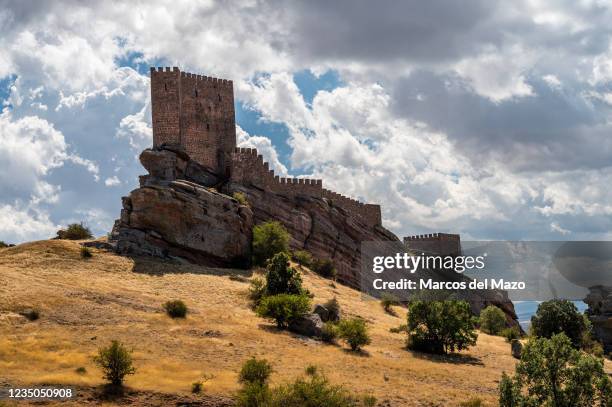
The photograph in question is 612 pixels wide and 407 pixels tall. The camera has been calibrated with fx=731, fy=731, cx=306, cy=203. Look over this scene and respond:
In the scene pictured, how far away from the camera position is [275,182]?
7094 centimetres

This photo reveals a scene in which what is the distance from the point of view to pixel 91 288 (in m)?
44.9

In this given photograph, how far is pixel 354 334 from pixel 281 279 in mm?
8701

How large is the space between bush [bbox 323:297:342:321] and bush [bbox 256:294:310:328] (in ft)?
11.8

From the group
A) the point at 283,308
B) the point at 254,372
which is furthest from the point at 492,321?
the point at 254,372

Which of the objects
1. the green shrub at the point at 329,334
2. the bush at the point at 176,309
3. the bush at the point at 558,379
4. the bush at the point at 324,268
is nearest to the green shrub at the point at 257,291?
the green shrub at the point at 329,334

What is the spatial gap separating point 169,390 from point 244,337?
9.77 meters

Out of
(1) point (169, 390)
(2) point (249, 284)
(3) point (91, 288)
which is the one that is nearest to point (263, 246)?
(2) point (249, 284)

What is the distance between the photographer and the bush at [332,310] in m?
49.3

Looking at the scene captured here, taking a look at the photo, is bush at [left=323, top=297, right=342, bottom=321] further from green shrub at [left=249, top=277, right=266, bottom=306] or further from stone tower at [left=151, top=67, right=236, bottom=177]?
stone tower at [left=151, top=67, right=236, bottom=177]

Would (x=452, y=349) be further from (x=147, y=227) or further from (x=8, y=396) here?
(x=8, y=396)

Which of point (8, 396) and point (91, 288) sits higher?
point (91, 288)

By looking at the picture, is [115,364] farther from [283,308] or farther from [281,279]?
[281,279]

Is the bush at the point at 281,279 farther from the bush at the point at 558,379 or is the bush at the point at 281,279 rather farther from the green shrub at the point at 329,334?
the bush at the point at 558,379

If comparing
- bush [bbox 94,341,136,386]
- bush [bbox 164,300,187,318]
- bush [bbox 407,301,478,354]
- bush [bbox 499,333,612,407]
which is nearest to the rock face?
bush [bbox 407,301,478,354]
